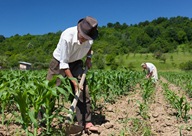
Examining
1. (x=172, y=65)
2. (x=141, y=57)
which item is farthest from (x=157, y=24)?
(x=172, y=65)

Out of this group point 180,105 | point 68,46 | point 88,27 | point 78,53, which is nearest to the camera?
point 88,27

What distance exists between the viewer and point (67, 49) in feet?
11.3

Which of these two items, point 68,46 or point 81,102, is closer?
point 68,46

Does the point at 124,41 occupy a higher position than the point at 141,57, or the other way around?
the point at 124,41

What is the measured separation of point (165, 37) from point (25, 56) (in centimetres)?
4226

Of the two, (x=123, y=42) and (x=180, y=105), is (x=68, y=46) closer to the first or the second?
(x=180, y=105)

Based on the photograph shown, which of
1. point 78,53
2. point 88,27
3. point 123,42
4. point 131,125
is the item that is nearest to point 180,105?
point 131,125

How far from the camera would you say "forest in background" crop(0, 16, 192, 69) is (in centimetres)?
6682

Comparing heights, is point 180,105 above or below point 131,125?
above

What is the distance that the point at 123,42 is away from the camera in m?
81.1

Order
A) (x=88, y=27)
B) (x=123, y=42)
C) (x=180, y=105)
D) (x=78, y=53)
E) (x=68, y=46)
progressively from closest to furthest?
(x=88, y=27) < (x=68, y=46) < (x=78, y=53) < (x=180, y=105) < (x=123, y=42)

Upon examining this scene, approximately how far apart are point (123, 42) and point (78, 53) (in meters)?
78.3

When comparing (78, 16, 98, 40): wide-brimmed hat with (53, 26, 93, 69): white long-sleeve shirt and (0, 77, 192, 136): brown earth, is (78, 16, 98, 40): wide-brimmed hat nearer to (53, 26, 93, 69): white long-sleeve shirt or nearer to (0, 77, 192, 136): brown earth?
(53, 26, 93, 69): white long-sleeve shirt

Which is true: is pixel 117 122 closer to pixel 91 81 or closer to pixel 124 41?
pixel 91 81
